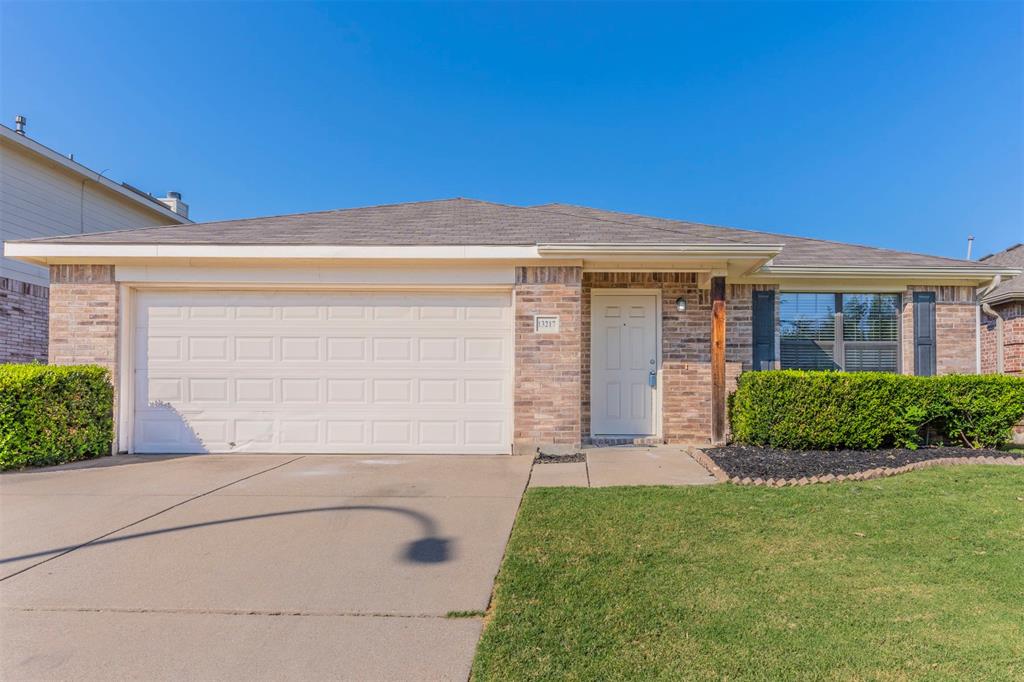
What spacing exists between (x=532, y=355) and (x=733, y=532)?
363cm

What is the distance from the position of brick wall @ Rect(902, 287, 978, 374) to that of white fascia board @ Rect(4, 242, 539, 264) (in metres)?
6.26

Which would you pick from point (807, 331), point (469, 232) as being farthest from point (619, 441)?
point (469, 232)

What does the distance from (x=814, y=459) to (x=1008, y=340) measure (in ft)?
21.0

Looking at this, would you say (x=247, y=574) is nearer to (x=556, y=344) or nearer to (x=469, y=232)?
(x=556, y=344)

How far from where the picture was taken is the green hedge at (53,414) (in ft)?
19.6

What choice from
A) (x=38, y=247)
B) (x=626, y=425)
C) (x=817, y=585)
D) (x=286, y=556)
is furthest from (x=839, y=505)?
(x=38, y=247)

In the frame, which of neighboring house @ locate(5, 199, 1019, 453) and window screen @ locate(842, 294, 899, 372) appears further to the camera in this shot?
window screen @ locate(842, 294, 899, 372)

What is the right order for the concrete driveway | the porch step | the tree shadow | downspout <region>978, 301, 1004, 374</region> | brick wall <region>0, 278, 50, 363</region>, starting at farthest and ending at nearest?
brick wall <region>0, 278, 50, 363</region>, downspout <region>978, 301, 1004, 374</region>, the porch step, the tree shadow, the concrete driveway

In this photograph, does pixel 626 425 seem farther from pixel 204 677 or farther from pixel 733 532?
pixel 204 677

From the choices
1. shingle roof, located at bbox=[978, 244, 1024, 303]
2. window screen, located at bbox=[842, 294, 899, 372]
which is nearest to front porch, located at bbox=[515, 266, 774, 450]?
window screen, located at bbox=[842, 294, 899, 372]

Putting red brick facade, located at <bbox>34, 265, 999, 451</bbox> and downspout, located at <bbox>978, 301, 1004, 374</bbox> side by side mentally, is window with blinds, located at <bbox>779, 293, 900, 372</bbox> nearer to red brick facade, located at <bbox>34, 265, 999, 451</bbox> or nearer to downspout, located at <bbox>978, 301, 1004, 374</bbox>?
red brick facade, located at <bbox>34, 265, 999, 451</bbox>

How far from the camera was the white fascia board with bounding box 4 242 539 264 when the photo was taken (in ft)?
22.4

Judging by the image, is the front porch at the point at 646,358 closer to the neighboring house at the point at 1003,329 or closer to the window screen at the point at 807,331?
the window screen at the point at 807,331

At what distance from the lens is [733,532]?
385cm
